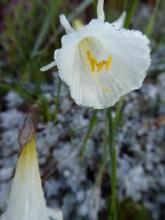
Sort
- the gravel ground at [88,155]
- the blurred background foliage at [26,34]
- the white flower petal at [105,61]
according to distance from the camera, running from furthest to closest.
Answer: the blurred background foliage at [26,34] → the gravel ground at [88,155] → the white flower petal at [105,61]

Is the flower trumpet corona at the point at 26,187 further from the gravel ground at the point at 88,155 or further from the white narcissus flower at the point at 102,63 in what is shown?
the gravel ground at the point at 88,155

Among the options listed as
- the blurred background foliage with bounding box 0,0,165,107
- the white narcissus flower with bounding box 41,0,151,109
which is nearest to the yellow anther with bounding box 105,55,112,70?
the white narcissus flower with bounding box 41,0,151,109

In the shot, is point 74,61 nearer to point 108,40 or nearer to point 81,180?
point 108,40

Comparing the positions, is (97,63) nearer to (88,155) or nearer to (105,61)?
(105,61)

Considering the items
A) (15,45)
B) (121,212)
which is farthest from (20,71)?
(121,212)

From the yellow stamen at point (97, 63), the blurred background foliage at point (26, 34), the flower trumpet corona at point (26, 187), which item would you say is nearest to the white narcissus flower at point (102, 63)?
the yellow stamen at point (97, 63)

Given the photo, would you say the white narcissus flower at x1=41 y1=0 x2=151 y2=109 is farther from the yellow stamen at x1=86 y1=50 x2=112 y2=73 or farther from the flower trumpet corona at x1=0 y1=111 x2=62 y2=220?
the flower trumpet corona at x1=0 y1=111 x2=62 y2=220

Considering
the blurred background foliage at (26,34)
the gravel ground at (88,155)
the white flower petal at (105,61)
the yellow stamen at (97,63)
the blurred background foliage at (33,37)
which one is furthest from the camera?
the blurred background foliage at (26,34)
